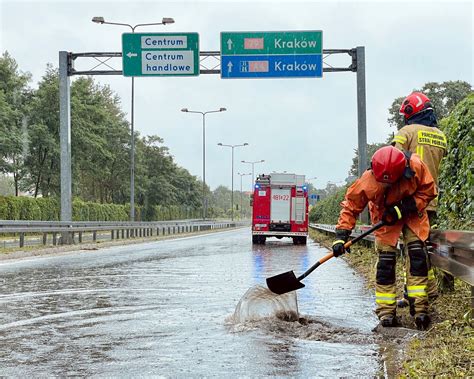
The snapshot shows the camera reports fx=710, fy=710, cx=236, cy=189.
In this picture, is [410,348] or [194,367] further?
[410,348]

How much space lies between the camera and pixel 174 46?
2441cm

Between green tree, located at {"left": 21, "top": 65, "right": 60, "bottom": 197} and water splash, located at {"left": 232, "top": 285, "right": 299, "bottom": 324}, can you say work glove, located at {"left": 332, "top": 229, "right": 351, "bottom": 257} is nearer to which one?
water splash, located at {"left": 232, "top": 285, "right": 299, "bottom": 324}

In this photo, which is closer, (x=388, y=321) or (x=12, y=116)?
(x=388, y=321)

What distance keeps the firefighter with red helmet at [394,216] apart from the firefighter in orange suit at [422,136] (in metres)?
0.70

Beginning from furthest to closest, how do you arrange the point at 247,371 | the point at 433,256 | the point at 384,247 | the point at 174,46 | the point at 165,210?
the point at 165,210
the point at 174,46
the point at 433,256
the point at 384,247
the point at 247,371

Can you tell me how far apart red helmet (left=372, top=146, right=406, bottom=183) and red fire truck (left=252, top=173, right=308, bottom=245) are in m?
21.1

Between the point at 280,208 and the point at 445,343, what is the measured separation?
2354cm

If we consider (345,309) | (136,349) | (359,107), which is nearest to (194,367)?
(136,349)

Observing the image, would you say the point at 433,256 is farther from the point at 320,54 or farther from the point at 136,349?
the point at 320,54

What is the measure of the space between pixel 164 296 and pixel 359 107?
50.2ft

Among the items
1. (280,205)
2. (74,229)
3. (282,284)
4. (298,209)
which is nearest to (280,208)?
(280,205)

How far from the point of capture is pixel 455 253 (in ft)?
19.6

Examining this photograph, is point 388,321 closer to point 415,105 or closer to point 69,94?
point 415,105

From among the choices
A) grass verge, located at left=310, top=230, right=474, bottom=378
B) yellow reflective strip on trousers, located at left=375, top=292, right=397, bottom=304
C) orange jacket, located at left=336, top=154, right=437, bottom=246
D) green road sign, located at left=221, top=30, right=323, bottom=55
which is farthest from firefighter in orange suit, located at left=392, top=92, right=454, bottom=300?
green road sign, located at left=221, top=30, right=323, bottom=55
